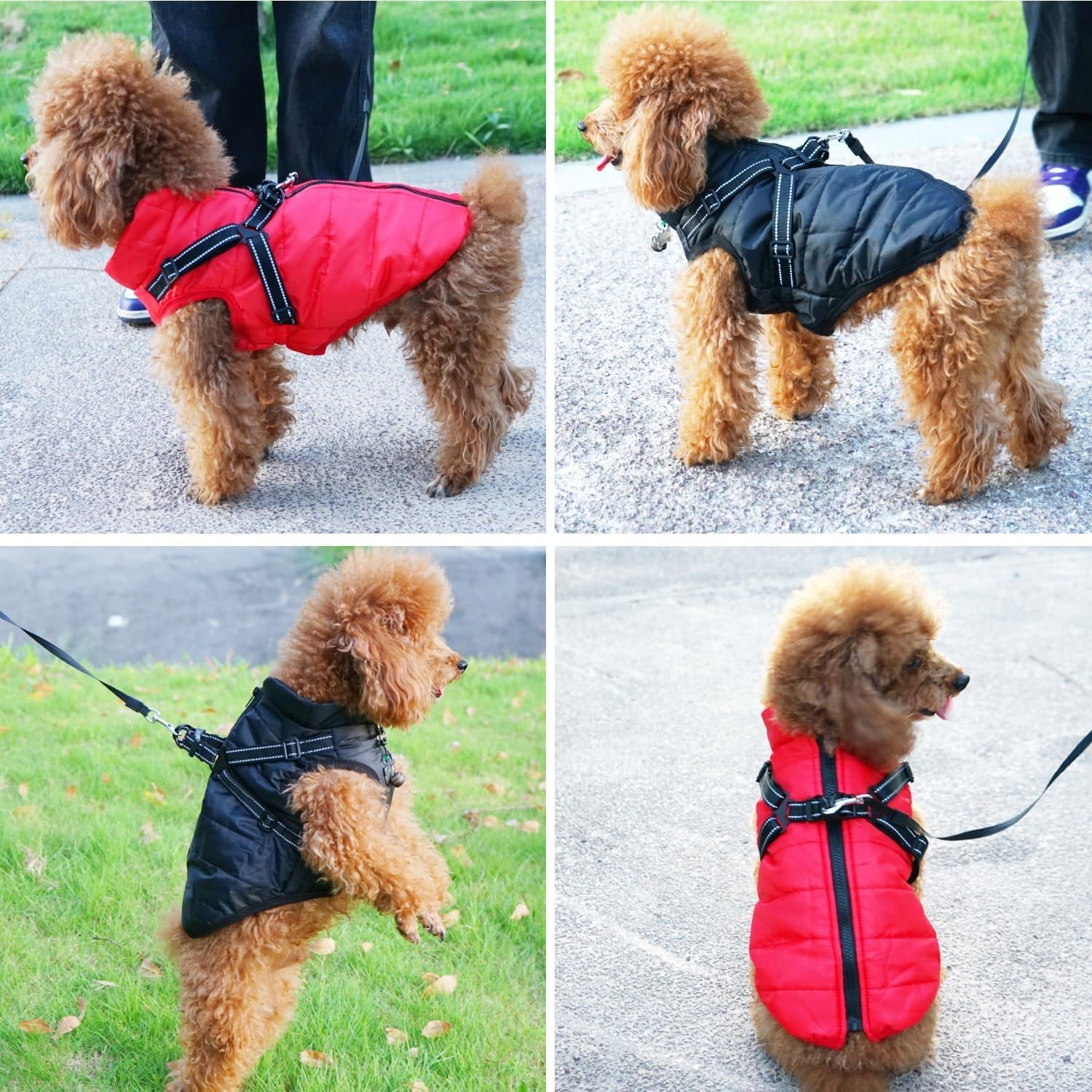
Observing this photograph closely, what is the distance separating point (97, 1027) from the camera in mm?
2957

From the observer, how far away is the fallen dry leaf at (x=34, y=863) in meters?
3.48

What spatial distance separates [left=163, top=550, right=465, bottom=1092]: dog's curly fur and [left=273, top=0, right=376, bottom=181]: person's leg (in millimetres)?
2245

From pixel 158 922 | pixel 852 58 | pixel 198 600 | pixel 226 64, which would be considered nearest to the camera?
pixel 158 922

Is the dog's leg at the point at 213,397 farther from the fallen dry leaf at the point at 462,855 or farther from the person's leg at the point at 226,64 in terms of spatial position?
the fallen dry leaf at the point at 462,855

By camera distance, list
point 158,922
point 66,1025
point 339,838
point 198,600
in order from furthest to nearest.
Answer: point 198,600
point 158,922
point 66,1025
point 339,838

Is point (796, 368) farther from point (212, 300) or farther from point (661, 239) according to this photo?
point (212, 300)

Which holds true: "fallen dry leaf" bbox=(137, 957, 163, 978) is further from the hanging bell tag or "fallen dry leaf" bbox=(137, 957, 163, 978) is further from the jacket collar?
the hanging bell tag

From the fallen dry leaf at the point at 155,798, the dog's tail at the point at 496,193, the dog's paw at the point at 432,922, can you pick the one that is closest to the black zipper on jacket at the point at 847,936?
the dog's paw at the point at 432,922

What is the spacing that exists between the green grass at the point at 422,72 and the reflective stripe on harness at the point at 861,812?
4.52m

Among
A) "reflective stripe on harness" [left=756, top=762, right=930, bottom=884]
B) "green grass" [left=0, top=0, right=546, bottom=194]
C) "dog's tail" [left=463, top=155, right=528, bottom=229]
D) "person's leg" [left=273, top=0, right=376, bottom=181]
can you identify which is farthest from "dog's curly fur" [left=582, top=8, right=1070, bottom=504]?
"green grass" [left=0, top=0, right=546, bottom=194]

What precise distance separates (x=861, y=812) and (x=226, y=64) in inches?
136

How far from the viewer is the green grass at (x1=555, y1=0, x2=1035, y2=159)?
6.80 meters

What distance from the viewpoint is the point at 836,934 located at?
2.53 m

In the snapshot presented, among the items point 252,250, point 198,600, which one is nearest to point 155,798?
point 252,250
